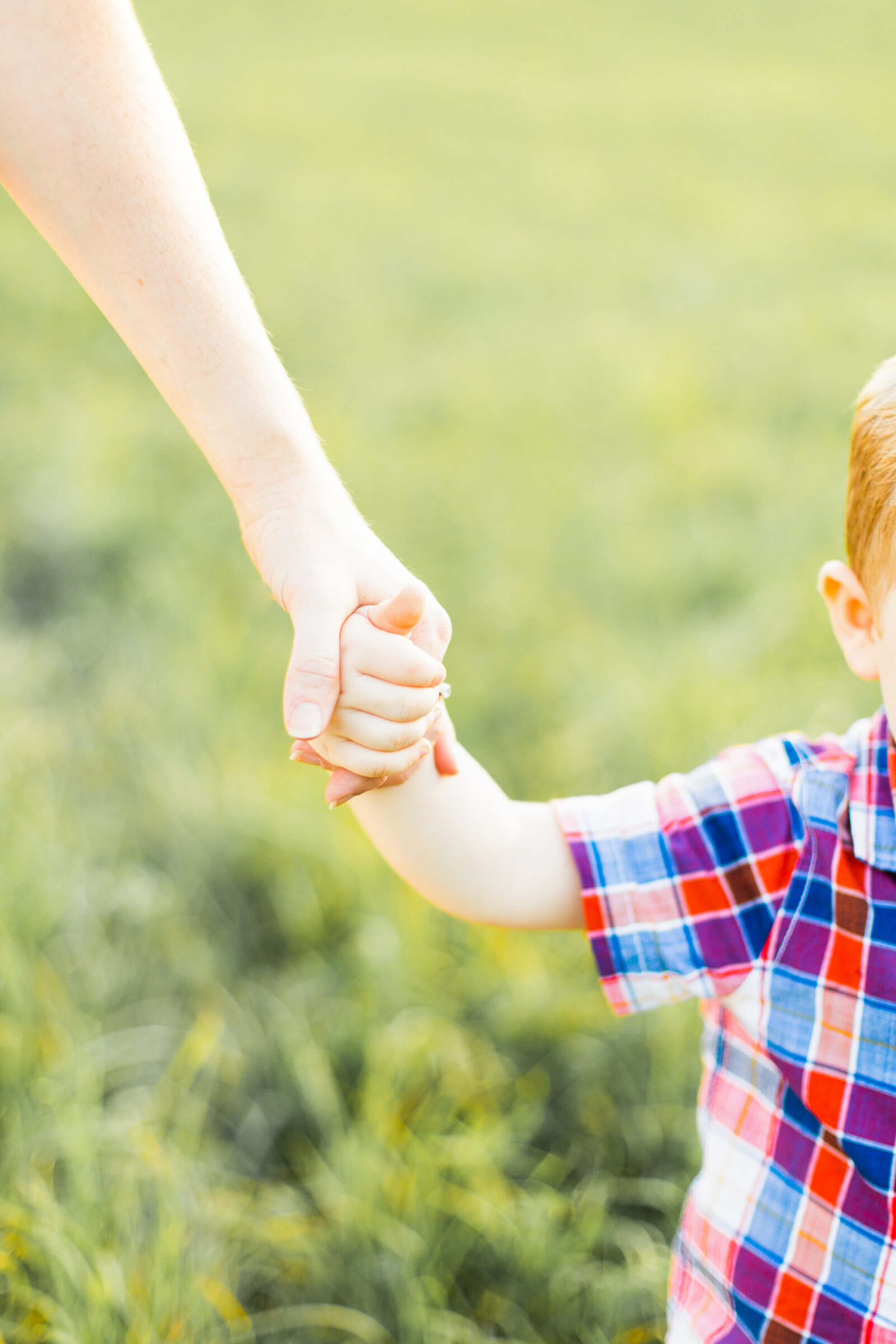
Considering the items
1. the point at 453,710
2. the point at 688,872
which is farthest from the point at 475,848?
the point at 453,710

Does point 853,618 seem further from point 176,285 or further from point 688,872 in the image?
point 176,285

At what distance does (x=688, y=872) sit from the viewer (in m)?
0.96

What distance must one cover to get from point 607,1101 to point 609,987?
77 centimetres

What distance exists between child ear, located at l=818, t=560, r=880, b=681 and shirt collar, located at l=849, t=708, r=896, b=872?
0.05 metres

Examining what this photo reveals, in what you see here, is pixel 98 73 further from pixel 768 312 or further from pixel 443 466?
pixel 768 312

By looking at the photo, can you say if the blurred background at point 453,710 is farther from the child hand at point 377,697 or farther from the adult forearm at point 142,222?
the adult forearm at point 142,222

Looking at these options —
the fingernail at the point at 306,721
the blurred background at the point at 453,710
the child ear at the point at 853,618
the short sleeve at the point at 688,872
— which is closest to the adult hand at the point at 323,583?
the fingernail at the point at 306,721

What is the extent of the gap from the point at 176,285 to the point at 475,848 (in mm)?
545

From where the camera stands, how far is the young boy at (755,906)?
875 millimetres

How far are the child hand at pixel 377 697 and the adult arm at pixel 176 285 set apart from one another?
0.07 ft

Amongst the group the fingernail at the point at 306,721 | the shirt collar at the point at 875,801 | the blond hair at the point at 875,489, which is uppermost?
the blond hair at the point at 875,489

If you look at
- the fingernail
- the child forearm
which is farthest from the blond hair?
the fingernail

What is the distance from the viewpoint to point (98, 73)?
817 millimetres

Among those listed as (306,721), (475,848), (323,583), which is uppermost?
(323,583)
